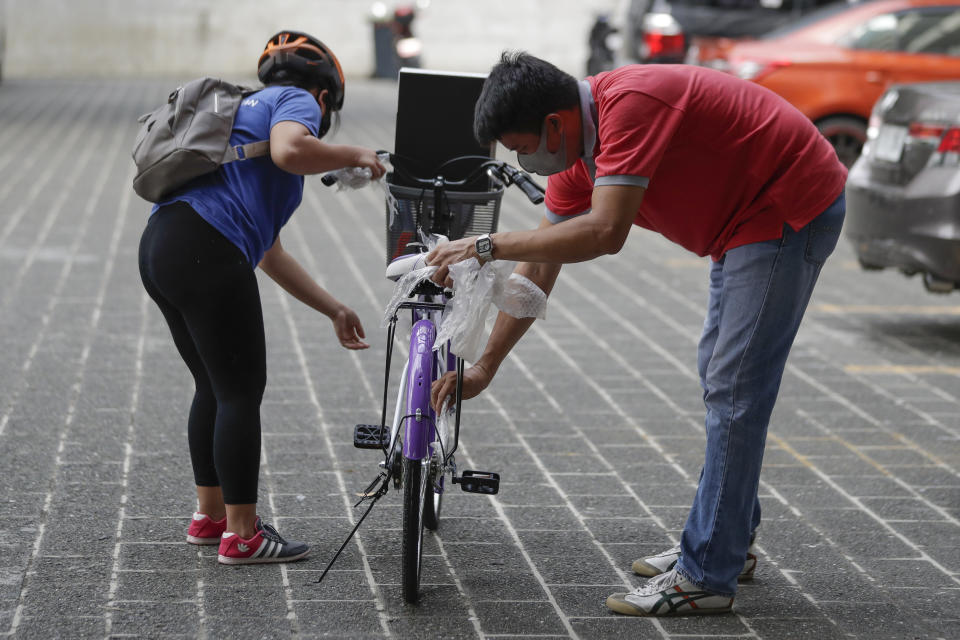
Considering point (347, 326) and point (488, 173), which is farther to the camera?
point (347, 326)

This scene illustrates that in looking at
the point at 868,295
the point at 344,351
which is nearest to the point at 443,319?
the point at 344,351

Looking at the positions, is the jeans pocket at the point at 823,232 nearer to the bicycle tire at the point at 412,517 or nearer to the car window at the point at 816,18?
the bicycle tire at the point at 412,517

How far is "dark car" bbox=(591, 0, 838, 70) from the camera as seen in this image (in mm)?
13875

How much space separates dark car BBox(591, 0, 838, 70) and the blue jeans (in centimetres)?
1033

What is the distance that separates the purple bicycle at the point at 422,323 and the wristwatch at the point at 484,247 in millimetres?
228

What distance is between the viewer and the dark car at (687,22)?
1388 centimetres

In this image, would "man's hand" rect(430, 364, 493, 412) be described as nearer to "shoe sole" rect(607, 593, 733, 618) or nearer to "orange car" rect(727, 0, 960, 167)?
"shoe sole" rect(607, 593, 733, 618)

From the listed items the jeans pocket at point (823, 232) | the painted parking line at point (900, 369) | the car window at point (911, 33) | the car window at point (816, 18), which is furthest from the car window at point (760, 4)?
the jeans pocket at point (823, 232)

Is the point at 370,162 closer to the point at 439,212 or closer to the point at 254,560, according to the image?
the point at 439,212

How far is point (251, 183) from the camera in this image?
380 centimetres

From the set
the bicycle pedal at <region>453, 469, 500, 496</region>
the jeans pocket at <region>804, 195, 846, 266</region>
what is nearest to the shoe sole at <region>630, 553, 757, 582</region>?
the bicycle pedal at <region>453, 469, 500, 496</region>

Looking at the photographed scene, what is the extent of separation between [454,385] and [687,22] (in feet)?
36.4

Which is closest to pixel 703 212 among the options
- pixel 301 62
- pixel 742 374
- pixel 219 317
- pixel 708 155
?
pixel 708 155

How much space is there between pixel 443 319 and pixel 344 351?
2953 millimetres
